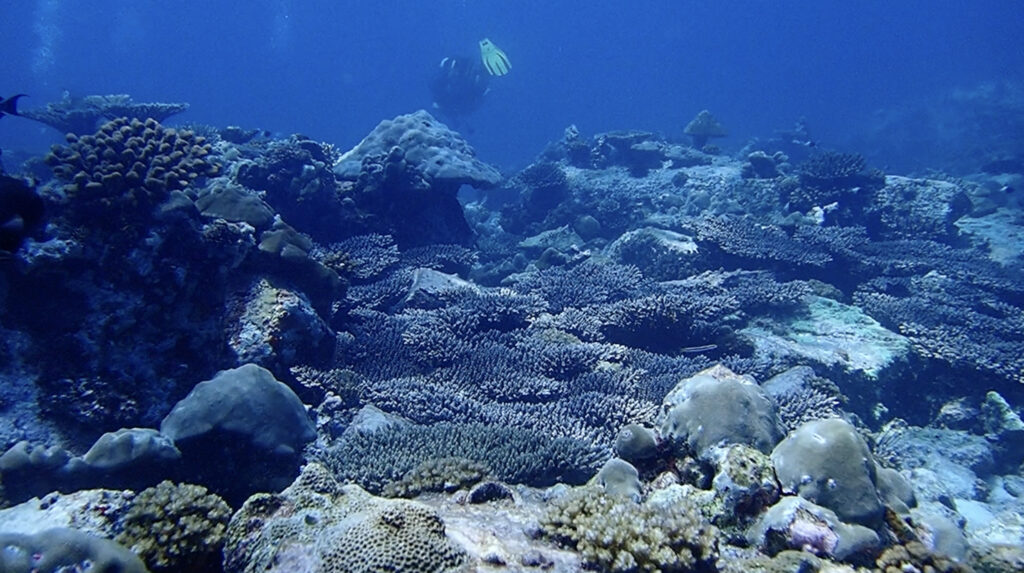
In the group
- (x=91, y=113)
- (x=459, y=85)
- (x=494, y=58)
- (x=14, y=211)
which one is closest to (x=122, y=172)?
(x=14, y=211)

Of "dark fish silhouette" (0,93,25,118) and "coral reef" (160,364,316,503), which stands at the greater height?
"dark fish silhouette" (0,93,25,118)

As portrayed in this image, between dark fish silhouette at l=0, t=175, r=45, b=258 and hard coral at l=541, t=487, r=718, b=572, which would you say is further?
dark fish silhouette at l=0, t=175, r=45, b=258

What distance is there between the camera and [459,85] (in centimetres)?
3056

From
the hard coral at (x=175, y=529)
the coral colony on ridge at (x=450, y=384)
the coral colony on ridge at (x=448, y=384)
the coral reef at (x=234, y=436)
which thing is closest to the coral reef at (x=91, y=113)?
the coral colony on ridge at (x=448, y=384)

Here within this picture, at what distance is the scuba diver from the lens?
30000mm

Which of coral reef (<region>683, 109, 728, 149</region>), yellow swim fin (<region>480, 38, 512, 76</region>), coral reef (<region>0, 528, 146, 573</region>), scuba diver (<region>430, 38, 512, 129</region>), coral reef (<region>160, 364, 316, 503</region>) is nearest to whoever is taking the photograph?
coral reef (<region>0, 528, 146, 573</region>)

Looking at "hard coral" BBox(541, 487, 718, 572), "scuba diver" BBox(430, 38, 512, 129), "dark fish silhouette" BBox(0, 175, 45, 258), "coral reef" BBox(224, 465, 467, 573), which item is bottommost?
"coral reef" BBox(224, 465, 467, 573)

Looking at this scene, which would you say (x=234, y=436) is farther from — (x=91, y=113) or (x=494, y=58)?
(x=91, y=113)

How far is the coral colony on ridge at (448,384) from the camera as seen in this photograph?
11.1 ft

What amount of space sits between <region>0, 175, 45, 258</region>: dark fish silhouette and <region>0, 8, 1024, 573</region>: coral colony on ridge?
2cm

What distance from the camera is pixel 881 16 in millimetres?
136500

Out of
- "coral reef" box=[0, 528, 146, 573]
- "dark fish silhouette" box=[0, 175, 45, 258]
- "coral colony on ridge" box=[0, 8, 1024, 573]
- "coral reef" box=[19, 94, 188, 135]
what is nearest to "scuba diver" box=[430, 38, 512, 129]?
"coral reef" box=[19, 94, 188, 135]

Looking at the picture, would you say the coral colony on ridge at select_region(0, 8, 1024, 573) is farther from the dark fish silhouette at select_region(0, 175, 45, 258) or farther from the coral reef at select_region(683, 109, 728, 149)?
the coral reef at select_region(683, 109, 728, 149)

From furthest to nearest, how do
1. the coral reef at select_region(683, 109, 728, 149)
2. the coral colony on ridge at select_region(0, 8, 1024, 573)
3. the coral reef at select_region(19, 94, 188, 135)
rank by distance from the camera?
the coral reef at select_region(683, 109, 728, 149) → the coral reef at select_region(19, 94, 188, 135) → the coral colony on ridge at select_region(0, 8, 1024, 573)
